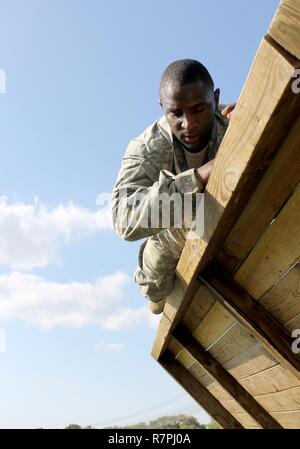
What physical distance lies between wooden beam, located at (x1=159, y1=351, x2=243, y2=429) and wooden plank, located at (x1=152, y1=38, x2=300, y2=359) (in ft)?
8.28

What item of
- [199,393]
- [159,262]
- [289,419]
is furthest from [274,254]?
[199,393]

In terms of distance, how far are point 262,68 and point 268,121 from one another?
0.42 feet

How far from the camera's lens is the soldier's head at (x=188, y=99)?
5.76 ft

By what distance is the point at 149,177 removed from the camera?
1.96m

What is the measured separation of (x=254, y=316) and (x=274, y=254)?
414mm

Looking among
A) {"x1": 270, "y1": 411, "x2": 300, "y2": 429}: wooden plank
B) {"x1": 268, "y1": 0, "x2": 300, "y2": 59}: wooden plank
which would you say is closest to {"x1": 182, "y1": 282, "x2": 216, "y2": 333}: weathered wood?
{"x1": 270, "y1": 411, "x2": 300, "y2": 429}: wooden plank

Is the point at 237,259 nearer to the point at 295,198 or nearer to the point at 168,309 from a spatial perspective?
the point at 295,198

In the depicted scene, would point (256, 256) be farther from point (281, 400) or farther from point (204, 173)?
point (281, 400)

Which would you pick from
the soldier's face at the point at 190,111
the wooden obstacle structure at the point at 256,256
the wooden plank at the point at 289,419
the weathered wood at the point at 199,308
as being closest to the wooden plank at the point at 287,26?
the wooden obstacle structure at the point at 256,256

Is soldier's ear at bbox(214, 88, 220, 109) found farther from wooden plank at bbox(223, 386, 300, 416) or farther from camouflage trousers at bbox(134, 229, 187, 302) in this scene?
wooden plank at bbox(223, 386, 300, 416)

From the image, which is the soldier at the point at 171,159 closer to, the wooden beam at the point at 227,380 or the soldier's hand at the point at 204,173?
the soldier's hand at the point at 204,173

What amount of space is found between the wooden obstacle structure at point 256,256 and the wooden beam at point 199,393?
0.88 metres

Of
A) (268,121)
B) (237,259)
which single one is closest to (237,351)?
(237,259)

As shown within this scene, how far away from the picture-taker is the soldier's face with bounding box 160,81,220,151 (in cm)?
176
